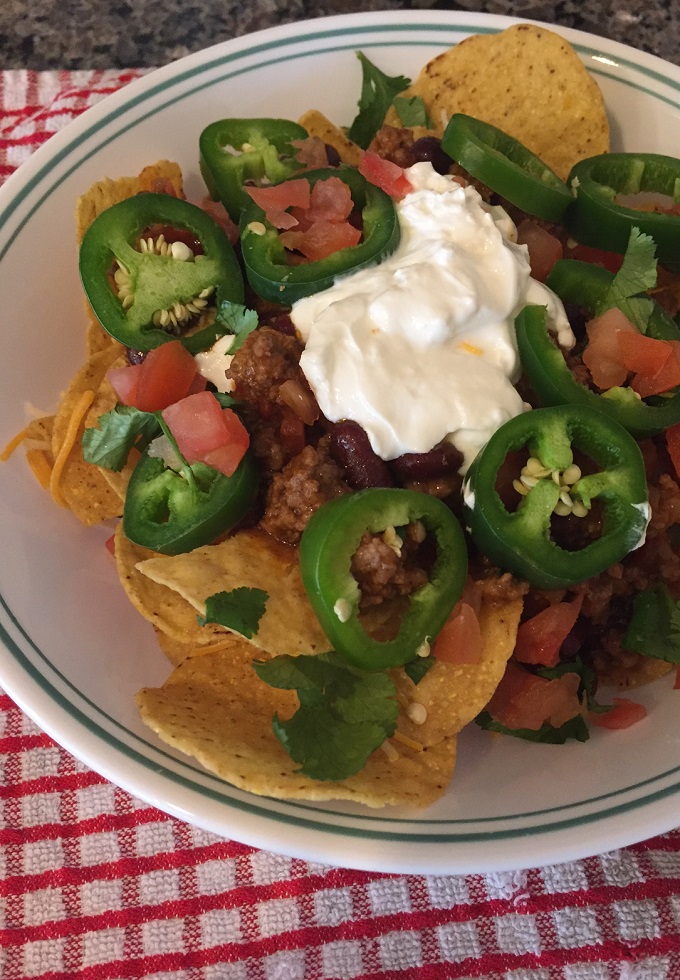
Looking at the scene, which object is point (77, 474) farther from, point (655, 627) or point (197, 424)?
point (655, 627)

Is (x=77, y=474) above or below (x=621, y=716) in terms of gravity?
above

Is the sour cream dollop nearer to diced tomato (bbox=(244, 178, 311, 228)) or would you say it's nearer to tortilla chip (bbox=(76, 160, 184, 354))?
diced tomato (bbox=(244, 178, 311, 228))

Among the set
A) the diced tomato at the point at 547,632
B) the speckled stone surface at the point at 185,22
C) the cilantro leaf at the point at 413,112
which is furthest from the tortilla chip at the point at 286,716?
the speckled stone surface at the point at 185,22

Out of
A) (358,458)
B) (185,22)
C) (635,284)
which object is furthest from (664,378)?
(185,22)

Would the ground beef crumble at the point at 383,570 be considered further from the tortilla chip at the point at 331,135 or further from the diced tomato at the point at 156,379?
the tortilla chip at the point at 331,135

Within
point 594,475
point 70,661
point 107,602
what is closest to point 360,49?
point 594,475

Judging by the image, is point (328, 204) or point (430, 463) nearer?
point (430, 463)

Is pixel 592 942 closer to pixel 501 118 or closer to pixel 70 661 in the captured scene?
pixel 70 661
